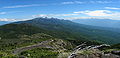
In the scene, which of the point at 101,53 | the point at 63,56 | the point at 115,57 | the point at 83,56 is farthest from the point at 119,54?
the point at 63,56

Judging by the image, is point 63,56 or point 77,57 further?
point 77,57

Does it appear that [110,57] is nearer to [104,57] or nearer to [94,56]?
[104,57]

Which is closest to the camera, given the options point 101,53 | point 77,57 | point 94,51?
point 77,57

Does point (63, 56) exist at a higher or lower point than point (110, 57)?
higher

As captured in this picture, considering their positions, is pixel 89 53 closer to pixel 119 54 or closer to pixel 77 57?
pixel 77 57

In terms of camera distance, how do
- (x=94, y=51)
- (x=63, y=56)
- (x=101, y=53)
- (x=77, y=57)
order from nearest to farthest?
(x=63, y=56), (x=77, y=57), (x=94, y=51), (x=101, y=53)

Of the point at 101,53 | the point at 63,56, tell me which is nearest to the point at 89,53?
the point at 101,53

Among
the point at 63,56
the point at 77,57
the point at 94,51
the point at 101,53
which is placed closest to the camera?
the point at 63,56

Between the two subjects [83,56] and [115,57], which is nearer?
[83,56]

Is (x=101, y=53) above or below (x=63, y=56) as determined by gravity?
below
